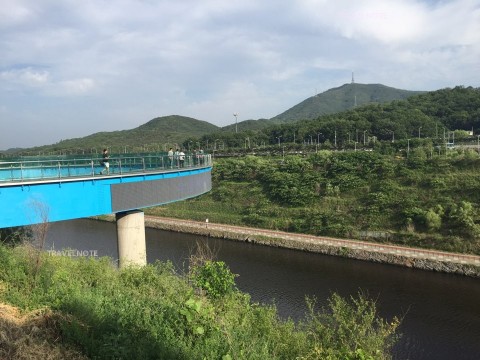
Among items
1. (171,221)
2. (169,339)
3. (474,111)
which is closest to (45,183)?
(169,339)

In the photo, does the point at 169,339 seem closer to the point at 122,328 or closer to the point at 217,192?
the point at 122,328

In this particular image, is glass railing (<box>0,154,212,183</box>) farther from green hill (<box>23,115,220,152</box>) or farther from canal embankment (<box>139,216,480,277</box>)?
green hill (<box>23,115,220,152</box>)

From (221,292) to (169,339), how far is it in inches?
145

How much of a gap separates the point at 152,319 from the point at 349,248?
24975 millimetres

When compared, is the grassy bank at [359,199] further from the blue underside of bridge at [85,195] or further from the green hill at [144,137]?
the green hill at [144,137]

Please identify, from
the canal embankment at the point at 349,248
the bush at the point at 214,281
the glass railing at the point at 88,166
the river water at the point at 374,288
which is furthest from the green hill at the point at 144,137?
the bush at the point at 214,281

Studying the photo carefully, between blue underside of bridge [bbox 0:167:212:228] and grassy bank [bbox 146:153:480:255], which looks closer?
blue underside of bridge [bbox 0:167:212:228]

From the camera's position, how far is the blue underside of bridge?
1274 centimetres

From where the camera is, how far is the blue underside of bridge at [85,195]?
12742 millimetres

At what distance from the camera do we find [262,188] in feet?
151

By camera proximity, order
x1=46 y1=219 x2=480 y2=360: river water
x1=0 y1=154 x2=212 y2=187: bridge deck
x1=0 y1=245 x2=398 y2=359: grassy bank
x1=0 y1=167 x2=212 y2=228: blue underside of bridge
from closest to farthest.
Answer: x1=0 y1=245 x2=398 y2=359: grassy bank < x1=0 y1=167 x2=212 y2=228: blue underside of bridge < x1=0 y1=154 x2=212 y2=187: bridge deck < x1=46 y1=219 x2=480 y2=360: river water

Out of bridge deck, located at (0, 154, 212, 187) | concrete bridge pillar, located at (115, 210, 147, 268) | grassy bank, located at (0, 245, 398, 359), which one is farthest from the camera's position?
concrete bridge pillar, located at (115, 210, 147, 268)

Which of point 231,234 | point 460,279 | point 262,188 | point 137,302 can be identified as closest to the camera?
point 137,302

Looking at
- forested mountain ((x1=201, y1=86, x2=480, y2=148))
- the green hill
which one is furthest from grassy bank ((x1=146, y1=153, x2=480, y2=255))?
the green hill
